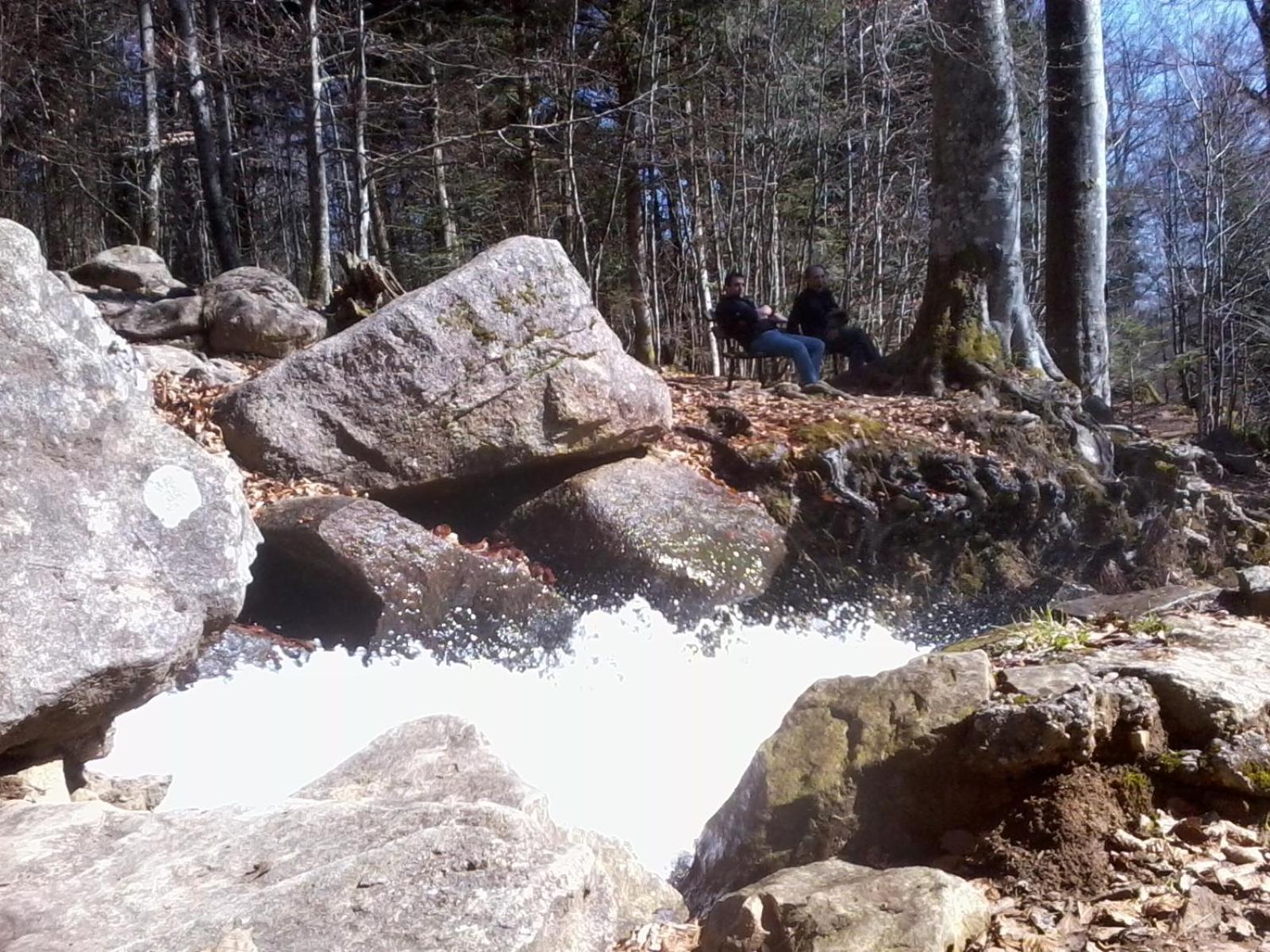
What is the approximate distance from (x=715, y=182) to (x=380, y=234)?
4.40 metres

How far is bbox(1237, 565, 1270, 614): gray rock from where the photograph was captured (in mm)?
4867

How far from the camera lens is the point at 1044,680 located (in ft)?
11.7

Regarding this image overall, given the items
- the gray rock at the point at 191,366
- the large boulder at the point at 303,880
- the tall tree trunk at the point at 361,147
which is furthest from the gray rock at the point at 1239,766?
the tall tree trunk at the point at 361,147

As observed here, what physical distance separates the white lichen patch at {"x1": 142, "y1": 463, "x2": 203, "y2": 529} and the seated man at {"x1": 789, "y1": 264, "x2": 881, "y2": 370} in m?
7.21

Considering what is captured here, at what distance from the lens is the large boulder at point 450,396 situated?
6.85 m

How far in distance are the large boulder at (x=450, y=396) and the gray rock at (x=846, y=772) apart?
3693 millimetres

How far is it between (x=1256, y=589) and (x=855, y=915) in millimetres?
3216

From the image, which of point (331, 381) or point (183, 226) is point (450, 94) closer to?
point (331, 381)

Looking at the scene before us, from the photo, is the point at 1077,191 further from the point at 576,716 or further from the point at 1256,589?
the point at 576,716

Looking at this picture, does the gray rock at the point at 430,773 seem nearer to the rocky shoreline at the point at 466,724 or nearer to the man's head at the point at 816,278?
the rocky shoreline at the point at 466,724

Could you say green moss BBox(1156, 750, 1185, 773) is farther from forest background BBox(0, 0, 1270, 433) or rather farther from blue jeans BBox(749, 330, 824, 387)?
forest background BBox(0, 0, 1270, 433)

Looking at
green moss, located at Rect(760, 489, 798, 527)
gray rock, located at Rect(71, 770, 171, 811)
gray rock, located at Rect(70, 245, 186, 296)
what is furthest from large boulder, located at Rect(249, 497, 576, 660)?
gray rock, located at Rect(70, 245, 186, 296)

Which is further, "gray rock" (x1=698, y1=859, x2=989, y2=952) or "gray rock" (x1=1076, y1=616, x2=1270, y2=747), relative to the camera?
"gray rock" (x1=1076, y1=616, x2=1270, y2=747)

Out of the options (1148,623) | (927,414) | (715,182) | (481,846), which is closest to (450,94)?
(715,182)
